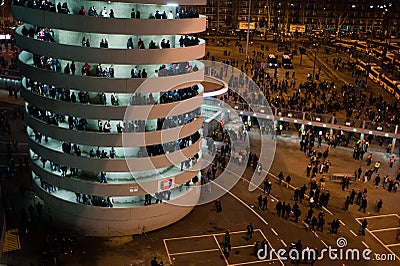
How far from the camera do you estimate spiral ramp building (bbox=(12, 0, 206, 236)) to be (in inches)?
1230

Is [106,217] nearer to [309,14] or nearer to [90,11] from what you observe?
[90,11]

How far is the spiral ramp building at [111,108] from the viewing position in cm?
3125

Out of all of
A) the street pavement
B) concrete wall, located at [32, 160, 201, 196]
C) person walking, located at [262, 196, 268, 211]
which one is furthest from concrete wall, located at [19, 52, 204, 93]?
person walking, located at [262, 196, 268, 211]

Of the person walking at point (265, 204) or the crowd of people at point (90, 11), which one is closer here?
the crowd of people at point (90, 11)

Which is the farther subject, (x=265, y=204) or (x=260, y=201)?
(x=265, y=204)

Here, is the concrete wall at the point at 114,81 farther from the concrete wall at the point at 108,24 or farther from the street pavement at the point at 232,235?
the street pavement at the point at 232,235

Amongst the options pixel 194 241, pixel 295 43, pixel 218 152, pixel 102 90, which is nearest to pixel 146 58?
pixel 102 90

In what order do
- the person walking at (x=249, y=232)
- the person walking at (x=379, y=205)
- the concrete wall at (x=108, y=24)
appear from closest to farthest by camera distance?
the concrete wall at (x=108, y=24)
the person walking at (x=249, y=232)
the person walking at (x=379, y=205)

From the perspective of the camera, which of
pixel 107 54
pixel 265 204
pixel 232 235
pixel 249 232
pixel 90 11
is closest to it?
pixel 107 54

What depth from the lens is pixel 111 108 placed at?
31609 millimetres

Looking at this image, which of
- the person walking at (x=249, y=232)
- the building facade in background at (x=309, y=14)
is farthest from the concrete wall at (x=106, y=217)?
the building facade in background at (x=309, y=14)

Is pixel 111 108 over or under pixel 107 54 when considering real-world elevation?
under

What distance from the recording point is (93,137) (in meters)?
32.2

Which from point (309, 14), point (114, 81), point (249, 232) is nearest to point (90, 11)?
point (114, 81)
